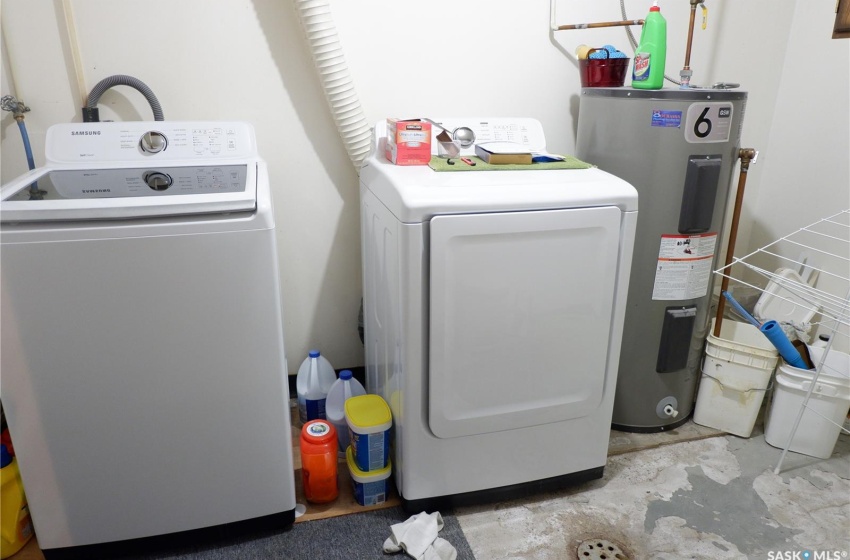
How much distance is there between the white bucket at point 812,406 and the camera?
6.00 ft

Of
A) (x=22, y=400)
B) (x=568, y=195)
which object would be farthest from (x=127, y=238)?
(x=568, y=195)

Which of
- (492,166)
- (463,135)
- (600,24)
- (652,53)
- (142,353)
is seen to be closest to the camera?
(142,353)

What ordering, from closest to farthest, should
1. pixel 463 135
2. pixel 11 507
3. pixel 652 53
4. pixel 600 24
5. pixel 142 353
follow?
1. pixel 142 353
2. pixel 11 507
3. pixel 652 53
4. pixel 463 135
5. pixel 600 24

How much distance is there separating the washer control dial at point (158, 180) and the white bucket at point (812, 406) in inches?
76.9

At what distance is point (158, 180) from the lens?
1.49 m

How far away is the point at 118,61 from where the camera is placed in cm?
174

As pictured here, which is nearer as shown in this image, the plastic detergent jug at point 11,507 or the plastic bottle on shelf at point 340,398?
the plastic detergent jug at point 11,507

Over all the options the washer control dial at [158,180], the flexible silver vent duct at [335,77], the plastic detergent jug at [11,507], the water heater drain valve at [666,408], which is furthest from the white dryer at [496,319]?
the plastic detergent jug at [11,507]

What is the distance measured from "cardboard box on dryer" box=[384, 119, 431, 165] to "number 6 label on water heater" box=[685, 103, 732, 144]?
768 mm

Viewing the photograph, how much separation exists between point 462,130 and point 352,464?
1.07m

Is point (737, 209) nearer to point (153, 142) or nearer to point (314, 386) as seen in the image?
point (314, 386)

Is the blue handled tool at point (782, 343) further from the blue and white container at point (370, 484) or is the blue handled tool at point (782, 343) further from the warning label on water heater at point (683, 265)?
the blue and white container at point (370, 484)

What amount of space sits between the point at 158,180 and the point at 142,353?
464 millimetres

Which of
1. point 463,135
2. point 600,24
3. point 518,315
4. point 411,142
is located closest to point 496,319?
point 518,315
